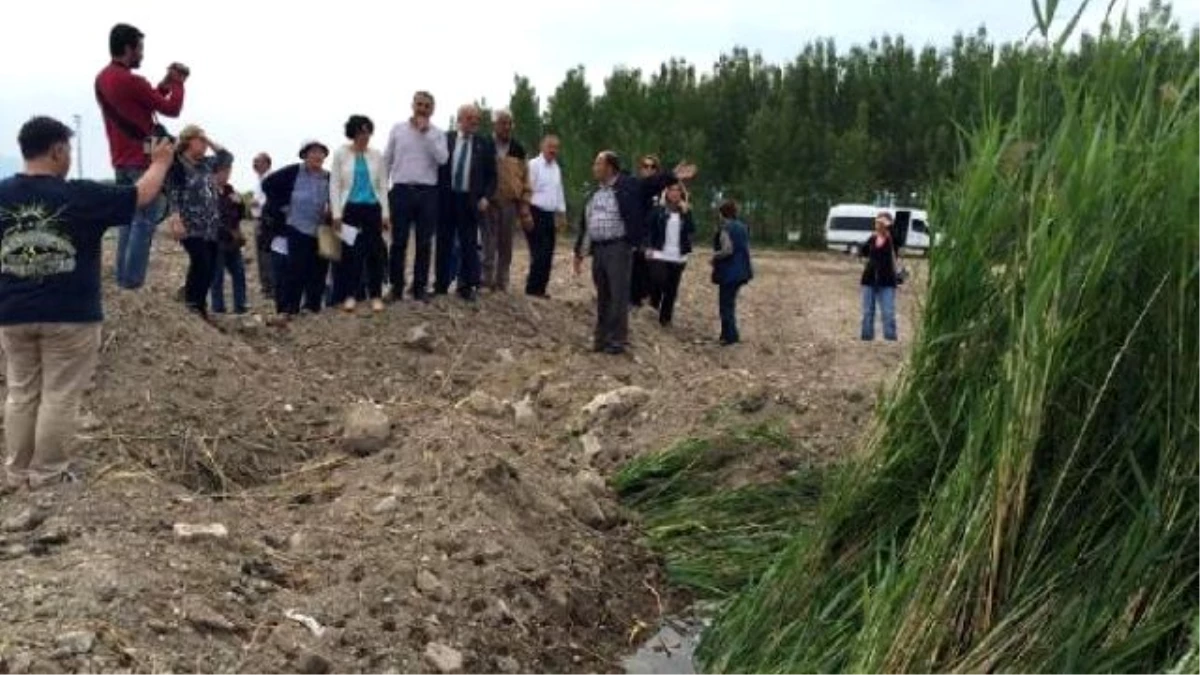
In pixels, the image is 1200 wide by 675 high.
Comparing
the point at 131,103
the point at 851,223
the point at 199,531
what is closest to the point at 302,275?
the point at 131,103

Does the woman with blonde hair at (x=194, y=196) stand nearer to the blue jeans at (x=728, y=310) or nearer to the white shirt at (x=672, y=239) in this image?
the white shirt at (x=672, y=239)

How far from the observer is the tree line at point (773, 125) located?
41094 millimetres

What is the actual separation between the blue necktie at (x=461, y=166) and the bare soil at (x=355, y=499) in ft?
3.39

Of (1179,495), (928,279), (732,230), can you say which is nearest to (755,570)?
(928,279)

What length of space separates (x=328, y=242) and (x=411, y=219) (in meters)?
0.66

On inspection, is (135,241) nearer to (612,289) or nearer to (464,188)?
(464,188)

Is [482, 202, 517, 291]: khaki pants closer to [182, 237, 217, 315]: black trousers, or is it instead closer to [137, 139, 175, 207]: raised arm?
[182, 237, 217, 315]: black trousers

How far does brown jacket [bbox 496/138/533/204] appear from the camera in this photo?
35.9 feet

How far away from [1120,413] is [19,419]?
4.35m

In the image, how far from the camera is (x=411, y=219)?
9.90m

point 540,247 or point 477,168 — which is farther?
point 540,247

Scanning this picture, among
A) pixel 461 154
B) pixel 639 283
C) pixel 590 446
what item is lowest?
pixel 590 446

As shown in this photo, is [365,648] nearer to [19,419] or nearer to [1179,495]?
[19,419]

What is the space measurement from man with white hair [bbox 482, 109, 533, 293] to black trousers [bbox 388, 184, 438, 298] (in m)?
0.79
